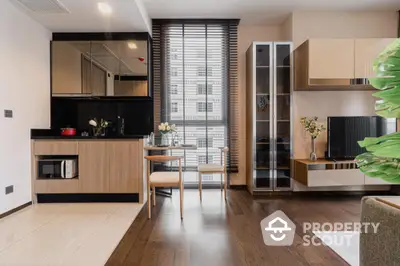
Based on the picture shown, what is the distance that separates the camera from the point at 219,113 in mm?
4859

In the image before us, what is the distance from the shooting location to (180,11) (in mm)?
4441

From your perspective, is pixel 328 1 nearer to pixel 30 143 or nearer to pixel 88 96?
pixel 88 96

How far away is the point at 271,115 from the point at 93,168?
2.81 metres

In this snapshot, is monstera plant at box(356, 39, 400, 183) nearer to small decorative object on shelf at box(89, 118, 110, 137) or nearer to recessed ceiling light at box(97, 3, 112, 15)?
recessed ceiling light at box(97, 3, 112, 15)

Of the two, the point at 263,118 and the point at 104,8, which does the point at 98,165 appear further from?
the point at 263,118

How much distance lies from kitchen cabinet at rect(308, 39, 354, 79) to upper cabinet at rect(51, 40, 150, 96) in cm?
254

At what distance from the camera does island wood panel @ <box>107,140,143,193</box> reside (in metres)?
4.03

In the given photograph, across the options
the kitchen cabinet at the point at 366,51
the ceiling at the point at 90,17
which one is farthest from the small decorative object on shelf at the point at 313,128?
the ceiling at the point at 90,17

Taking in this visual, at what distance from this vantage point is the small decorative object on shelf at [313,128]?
430cm

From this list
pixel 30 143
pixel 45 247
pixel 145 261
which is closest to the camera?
pixel 145 261

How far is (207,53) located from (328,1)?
1.98 meters

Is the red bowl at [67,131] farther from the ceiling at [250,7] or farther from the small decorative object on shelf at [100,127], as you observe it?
the ceiling at [250,7]

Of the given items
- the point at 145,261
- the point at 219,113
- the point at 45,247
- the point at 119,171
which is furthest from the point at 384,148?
the point at 219,113

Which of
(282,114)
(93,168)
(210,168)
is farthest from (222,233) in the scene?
(282,114)
